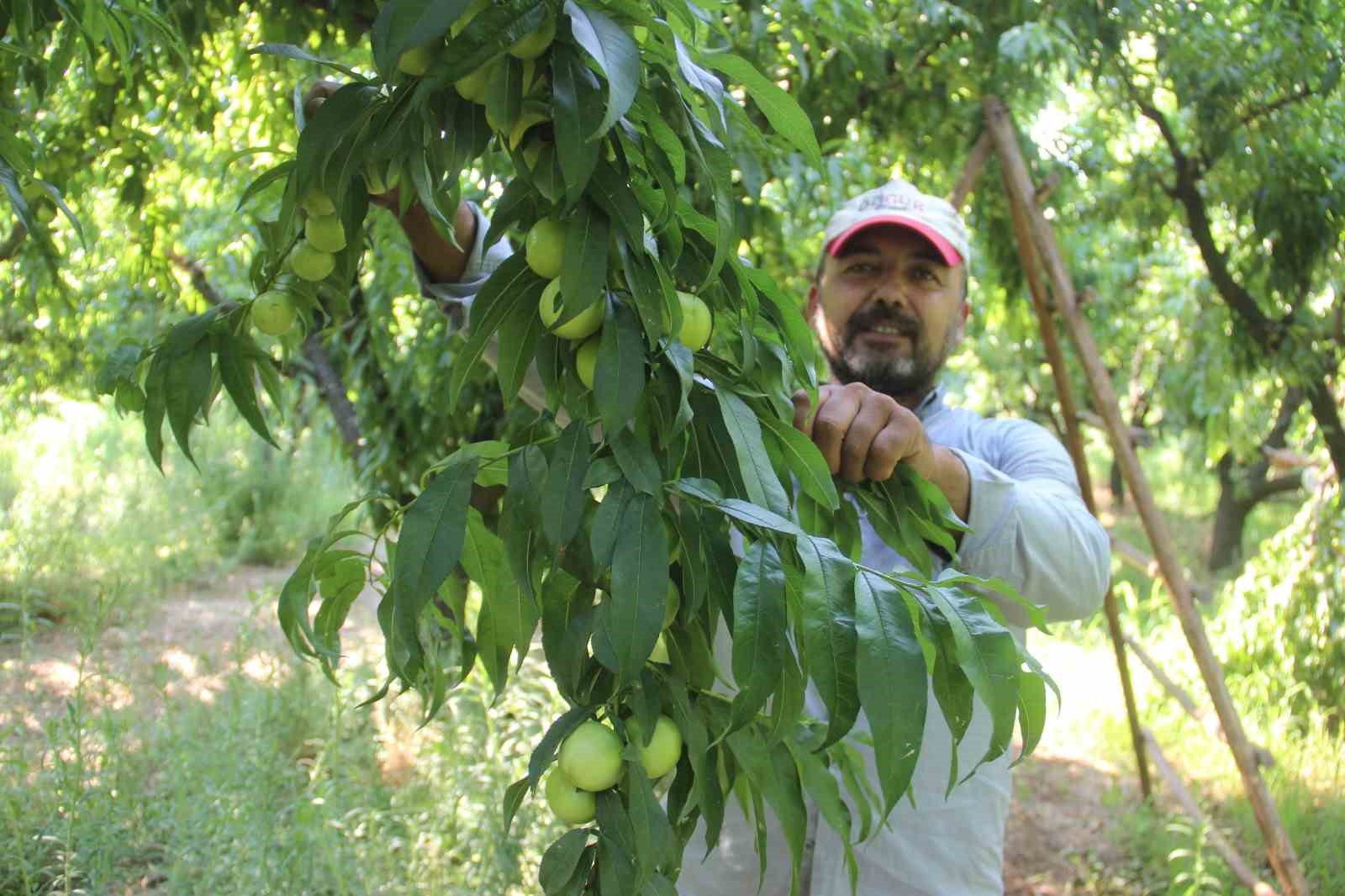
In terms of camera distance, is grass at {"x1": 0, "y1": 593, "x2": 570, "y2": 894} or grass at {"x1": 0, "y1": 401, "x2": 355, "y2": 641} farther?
grass at {"x1": 0, "y1": 401, "x2": 355, "y2": 641}

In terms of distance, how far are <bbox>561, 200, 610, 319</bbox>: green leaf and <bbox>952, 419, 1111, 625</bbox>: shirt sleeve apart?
2.46 feet

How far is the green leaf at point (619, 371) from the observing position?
0.69 m

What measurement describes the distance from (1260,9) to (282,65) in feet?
8.05

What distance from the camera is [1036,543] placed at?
1396 mm

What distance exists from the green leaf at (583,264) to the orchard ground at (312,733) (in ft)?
5.09

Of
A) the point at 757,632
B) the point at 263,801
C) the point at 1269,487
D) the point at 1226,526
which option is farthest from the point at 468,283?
the point at 1226,526

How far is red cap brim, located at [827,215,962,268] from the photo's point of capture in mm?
1810

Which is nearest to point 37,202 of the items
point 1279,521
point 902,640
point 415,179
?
point 415,179

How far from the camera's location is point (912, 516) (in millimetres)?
978

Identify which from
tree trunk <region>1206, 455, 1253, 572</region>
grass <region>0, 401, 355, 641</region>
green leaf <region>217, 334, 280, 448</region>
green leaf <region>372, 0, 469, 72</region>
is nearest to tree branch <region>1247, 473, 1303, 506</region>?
tree trunk <region>1206, 455, 1253, 572</region>

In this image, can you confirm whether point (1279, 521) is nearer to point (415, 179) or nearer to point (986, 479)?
point (986, 479)

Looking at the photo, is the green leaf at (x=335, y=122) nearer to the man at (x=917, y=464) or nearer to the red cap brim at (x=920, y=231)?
the man at (x=917, y=464)

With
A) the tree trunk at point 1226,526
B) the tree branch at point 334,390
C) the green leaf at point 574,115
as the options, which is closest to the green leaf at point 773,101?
the green leaf at point 574,115

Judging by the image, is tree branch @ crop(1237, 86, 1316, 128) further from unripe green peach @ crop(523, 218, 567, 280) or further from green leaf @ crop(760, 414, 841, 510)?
unripe green peach @ crop(523, 218, 567, 280)
